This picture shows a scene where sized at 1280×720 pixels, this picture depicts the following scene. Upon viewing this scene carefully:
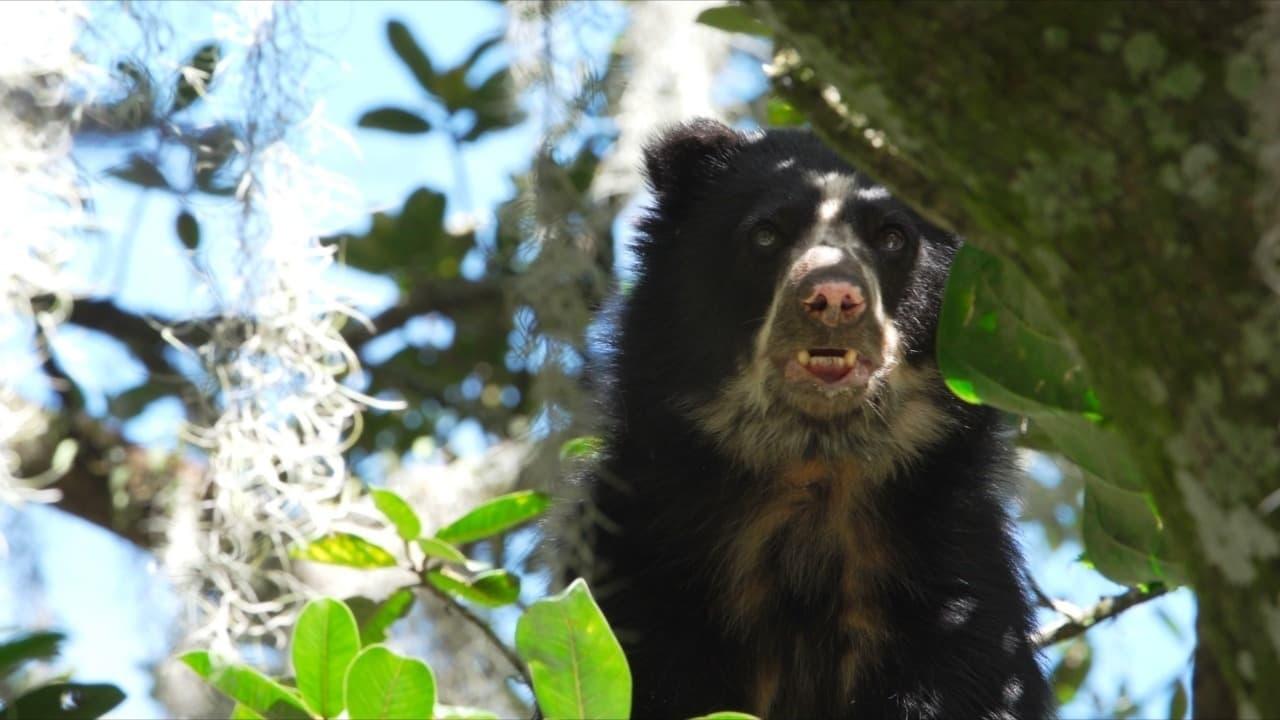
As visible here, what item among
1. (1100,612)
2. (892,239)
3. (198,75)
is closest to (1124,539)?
(1100,612)

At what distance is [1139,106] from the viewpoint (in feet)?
5.05

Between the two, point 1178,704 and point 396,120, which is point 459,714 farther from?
point 396,120

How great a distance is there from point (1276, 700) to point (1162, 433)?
26cm

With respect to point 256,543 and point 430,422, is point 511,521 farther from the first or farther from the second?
point 430,422

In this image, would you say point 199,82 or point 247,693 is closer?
point 247,693

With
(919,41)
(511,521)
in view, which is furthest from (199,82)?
(919,41)

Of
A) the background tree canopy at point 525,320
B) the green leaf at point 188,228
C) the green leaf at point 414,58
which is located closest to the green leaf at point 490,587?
the background tree canopy at point 525,320

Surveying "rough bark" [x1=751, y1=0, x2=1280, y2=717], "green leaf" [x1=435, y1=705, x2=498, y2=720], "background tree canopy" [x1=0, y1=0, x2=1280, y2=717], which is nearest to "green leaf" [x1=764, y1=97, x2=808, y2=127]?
"background tree canopy" [x1=0, y1=0, x2=1280, y2=717]

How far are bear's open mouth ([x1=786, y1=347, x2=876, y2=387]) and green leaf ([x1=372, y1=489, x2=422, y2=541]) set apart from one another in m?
0.89

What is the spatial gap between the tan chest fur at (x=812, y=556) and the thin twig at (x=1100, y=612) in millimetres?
397

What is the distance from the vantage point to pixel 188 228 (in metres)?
4.82

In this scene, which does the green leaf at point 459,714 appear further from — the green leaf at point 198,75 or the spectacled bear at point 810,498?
the green leaf at point 198,75

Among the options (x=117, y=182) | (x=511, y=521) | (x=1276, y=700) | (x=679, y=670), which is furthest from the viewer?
(x=117, y=182)

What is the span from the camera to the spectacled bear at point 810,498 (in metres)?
3.72
